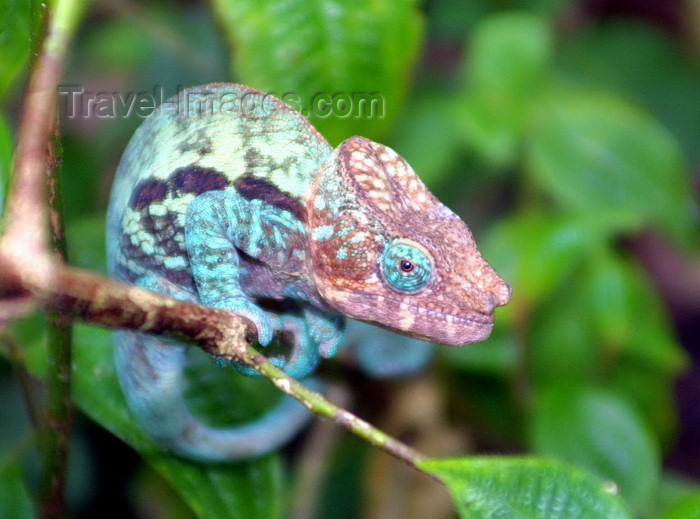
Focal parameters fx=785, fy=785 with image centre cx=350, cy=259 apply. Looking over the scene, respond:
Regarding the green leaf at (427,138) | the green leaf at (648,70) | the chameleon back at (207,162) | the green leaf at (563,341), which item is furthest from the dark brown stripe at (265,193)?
the green leaf at (648,70)

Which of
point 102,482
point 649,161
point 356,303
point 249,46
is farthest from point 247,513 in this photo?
point 649,161

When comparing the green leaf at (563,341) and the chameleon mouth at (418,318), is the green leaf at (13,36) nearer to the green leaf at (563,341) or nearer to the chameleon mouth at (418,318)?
the chameleon mouth at (418,318)

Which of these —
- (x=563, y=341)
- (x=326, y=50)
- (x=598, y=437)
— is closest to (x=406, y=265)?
(x=326, y=50)

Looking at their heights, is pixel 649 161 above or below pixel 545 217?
above

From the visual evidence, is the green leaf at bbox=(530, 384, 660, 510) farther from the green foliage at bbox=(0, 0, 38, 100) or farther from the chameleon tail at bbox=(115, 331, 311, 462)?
the green foliage at bbox=(0, 0, 38, 100)

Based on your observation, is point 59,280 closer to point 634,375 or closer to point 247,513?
point 247,513
